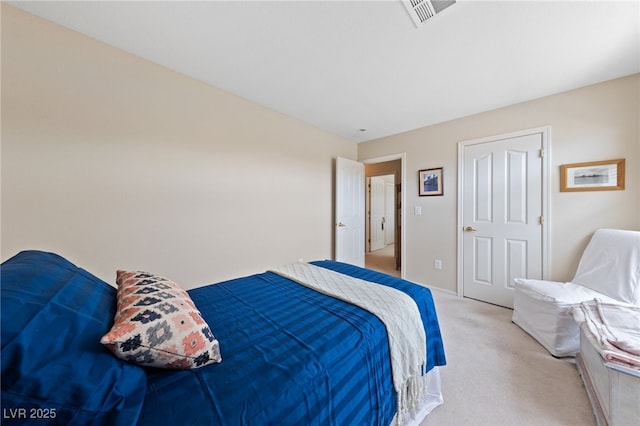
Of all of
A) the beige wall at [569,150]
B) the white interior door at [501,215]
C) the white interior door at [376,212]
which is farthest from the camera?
the white interior door at [376,212]

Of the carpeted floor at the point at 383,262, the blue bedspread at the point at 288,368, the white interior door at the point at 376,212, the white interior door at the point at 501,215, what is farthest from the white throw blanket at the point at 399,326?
the white interior door at the point at 376,212

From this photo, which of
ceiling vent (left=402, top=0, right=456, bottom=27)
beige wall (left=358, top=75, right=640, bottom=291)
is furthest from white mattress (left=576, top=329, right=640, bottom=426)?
ceiling vent (left=402, top=0, right=456, bottom=27)

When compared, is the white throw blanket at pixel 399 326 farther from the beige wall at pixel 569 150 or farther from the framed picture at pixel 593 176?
the framed picture at pixel 593 176

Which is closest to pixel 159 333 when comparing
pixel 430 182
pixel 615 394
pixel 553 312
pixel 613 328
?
pixel 615 394

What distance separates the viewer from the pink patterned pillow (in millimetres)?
698

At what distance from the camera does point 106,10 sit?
59.8 inches

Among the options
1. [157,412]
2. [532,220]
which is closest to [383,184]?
[532,220]

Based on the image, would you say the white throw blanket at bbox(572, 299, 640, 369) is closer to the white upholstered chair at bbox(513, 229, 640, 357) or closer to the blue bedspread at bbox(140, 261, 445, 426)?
the white upholstered chair at bbox(513, 229, 640, 357)

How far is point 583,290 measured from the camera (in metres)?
2.03

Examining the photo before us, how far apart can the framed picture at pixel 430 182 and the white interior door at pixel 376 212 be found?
304cm

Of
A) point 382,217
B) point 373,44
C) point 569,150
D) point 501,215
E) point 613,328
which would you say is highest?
point 373,44

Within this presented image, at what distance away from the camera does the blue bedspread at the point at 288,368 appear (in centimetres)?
71

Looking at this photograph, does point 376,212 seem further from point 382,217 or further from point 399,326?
point 399,326

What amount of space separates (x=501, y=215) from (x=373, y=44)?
254 cm
